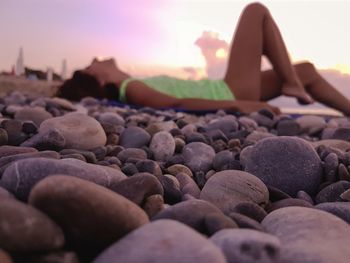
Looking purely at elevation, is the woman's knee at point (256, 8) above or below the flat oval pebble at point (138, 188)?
above

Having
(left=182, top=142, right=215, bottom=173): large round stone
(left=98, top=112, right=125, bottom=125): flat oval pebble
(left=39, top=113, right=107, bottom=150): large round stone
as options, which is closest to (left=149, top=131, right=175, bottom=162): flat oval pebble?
(left=182, top=142, right=215, bottom=173): large round stone

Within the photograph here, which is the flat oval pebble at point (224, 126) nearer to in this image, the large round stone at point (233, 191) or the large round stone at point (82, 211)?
the large round stone at point (233, 191)

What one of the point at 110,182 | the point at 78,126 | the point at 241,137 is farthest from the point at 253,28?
the point at 110,182

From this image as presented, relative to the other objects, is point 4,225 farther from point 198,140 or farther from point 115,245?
A: point 198,140

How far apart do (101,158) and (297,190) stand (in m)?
0.71

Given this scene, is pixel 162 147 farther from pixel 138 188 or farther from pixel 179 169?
pixel 138 188

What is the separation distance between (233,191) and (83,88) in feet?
14.7

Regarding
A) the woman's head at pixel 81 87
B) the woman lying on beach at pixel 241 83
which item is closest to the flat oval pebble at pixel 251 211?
the woman lying on beach at pixel 241 83

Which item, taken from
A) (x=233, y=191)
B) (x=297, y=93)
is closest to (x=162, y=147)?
(x=233, y=191)

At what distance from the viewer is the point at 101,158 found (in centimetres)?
162

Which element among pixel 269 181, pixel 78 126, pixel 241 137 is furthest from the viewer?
pixel 241 137

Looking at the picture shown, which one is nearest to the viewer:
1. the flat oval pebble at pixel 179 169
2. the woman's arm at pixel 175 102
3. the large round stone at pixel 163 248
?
the large round stone at pixel 163 248

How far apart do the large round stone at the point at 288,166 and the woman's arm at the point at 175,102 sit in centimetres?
265

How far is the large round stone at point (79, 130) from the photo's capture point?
1724 mm
